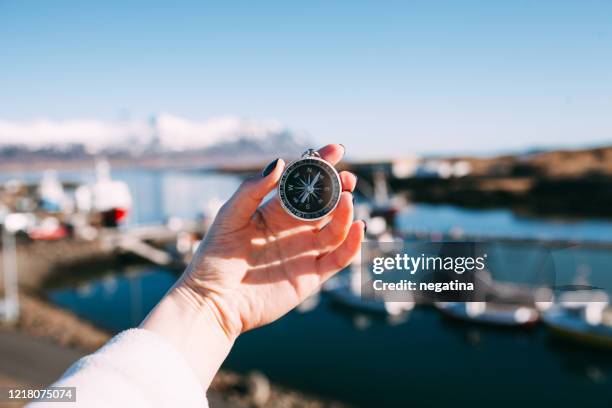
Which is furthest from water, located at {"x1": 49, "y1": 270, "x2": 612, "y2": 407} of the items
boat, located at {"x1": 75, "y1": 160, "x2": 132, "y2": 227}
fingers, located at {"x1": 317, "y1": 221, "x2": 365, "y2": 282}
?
fingers, located at {"x1": 317, "y1": 221, "x2": 365, "y2": 282}

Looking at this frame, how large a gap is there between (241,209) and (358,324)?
11.5 meters

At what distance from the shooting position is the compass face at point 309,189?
1.05 meters

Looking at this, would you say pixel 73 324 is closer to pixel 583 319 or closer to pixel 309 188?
pixel 583 319

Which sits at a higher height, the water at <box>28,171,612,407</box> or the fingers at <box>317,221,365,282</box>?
the fingers at <box>317,221,365,282</box>

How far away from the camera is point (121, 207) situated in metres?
3.15

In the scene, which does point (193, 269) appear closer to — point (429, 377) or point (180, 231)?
point (429, 377)

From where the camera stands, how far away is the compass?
1.04 m

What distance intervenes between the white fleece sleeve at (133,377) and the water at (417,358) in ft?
27.1

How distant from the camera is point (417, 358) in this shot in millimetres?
9914

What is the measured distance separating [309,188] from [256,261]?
0.20 meters

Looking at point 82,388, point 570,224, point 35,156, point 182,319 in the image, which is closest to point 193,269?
point 182,319

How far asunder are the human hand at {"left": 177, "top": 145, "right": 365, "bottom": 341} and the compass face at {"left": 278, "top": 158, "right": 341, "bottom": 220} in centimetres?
2

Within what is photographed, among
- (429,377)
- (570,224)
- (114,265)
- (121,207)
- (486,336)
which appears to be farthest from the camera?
(570,224)

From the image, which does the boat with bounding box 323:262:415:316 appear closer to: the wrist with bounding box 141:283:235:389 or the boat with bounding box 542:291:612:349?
the boat with bounding box 542:291:612:349
